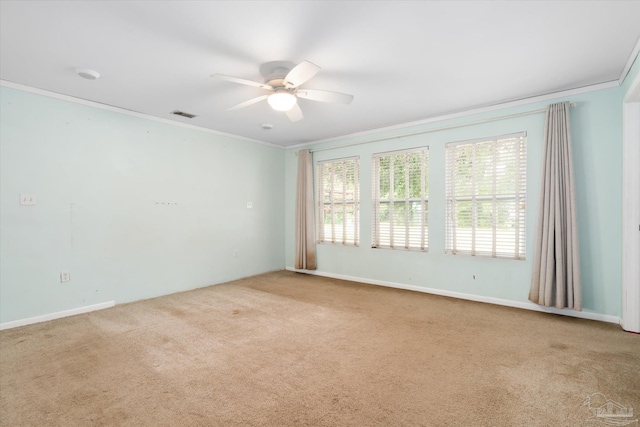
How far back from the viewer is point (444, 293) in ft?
13.9

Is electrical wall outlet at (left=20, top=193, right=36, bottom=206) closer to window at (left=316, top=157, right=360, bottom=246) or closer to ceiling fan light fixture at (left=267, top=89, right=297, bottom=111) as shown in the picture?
ceiling fan light fixture at (left=267, top=89, right=297, bottom=111)

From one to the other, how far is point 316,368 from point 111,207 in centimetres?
332

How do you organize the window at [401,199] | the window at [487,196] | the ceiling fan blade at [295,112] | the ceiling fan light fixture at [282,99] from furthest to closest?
the window at [401,199]
the window at [487,196]
the ceiling fan blade at [295,112]
the ceiling fan light fixture at [282,99]

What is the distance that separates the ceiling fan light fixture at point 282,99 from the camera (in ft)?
9.15

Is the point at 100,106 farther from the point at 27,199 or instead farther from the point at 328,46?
the point at 328,46

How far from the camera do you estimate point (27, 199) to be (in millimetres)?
3213

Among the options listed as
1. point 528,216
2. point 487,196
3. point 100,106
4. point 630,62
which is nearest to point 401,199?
point 487,196

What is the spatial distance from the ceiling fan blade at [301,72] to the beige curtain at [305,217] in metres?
3.08

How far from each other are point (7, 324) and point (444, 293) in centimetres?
512

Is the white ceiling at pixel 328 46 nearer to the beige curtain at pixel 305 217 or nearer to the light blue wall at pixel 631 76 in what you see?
the light blue wall at pixel 631 76

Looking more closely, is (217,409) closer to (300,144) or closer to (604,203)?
(604,203)

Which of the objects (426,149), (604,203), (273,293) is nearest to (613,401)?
(604,203)

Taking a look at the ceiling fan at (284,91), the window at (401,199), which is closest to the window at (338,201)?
the window at (401,199)

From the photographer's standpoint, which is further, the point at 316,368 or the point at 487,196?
the point at 487,196
